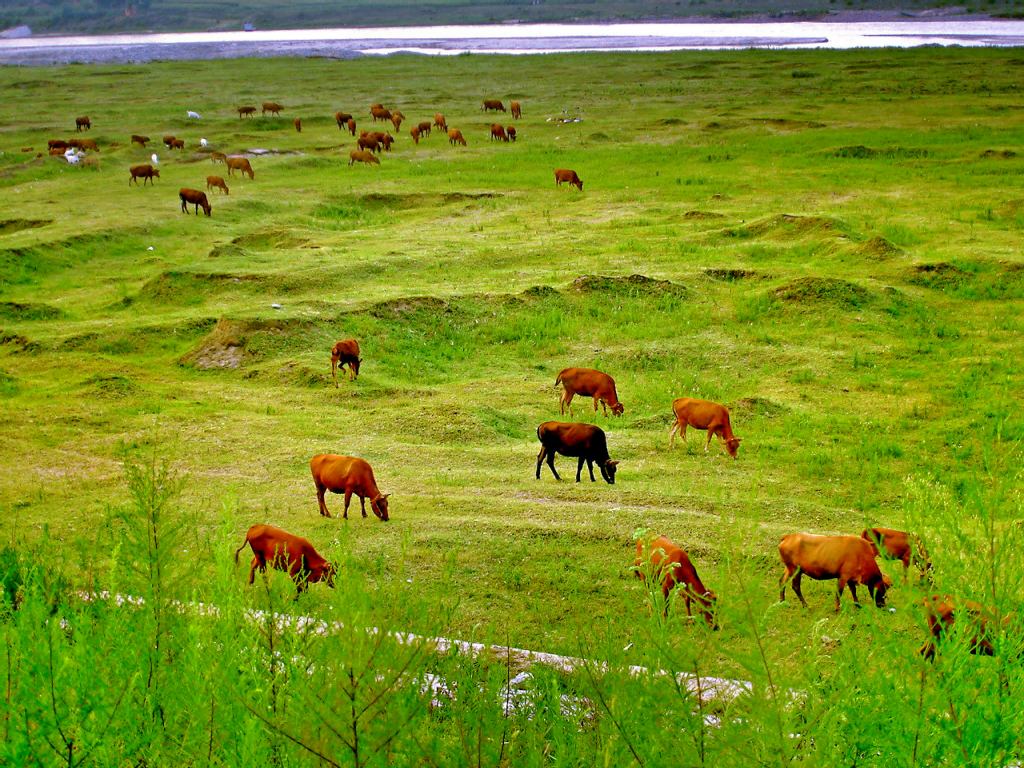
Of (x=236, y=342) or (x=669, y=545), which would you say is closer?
(x=669, y=545)

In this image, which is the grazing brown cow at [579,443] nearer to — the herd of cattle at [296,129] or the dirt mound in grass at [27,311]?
the dirt mound in grass at [27,311]

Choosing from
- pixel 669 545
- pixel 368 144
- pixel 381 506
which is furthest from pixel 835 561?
pixel 368 144

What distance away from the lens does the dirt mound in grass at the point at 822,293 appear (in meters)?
23.6

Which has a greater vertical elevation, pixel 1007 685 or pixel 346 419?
pixel 1007 685

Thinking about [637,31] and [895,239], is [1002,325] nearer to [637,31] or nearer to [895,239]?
[895,239]

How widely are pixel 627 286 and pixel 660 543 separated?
1497 cm

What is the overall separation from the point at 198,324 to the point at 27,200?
16.9 metres

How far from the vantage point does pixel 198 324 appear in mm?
22859

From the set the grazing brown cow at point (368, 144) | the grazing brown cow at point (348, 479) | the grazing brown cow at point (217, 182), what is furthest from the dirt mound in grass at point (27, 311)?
the grazing brown cow at point (368, 144)

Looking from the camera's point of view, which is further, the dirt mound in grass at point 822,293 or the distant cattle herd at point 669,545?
the dirt mound in grass at point 822,293

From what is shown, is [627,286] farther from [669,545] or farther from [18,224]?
[18,224]

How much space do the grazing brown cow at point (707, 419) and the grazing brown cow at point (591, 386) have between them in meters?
1.45

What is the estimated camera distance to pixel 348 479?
43.0ft

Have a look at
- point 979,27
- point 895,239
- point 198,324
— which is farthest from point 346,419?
point 979,27
